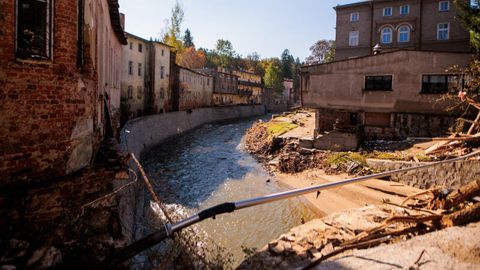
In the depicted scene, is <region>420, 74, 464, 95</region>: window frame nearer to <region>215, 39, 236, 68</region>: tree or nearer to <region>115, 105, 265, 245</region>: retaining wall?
<region>115, 105, 265, 245</region>: retaining wall

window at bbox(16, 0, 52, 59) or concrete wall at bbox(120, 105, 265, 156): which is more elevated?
window at bbox(16, 0, 52, 59)

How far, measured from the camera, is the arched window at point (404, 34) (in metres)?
32.9

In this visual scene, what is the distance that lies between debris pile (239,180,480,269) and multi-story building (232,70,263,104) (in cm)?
5902

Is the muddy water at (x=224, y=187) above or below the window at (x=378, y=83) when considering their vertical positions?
below

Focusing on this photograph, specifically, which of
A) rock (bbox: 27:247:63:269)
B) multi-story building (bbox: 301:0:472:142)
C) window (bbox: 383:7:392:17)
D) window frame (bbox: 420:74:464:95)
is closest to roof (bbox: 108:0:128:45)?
rock (bbox: 27:247:63:269)

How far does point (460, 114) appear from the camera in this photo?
1991 cm

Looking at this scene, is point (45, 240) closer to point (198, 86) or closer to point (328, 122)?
point (328, 122)

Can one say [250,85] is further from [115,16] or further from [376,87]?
[115,16]

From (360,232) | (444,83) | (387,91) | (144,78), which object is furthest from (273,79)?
(360,232)

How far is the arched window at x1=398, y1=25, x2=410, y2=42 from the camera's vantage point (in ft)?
108

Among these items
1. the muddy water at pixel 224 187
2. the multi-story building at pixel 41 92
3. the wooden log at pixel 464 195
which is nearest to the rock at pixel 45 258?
the multi-story building at pixel 41 92

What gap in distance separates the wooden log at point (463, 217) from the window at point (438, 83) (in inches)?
653

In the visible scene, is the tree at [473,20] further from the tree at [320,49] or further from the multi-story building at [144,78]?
the tree at [320,49]

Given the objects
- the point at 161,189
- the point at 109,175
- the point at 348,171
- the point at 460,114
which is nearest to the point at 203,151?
the point at 161,189
